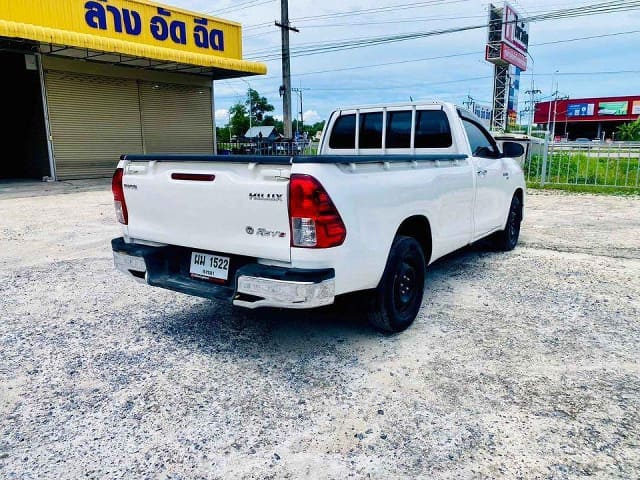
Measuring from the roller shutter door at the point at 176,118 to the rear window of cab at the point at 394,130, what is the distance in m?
16.0

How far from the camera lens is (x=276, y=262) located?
3176mm

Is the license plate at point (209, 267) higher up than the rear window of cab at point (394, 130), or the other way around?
the rear window of cab at point (394, 130)

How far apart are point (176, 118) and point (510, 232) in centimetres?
1726

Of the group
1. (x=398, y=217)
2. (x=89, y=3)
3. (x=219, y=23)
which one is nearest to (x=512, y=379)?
(x=398, y=217)

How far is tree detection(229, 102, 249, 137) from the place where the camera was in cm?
8744

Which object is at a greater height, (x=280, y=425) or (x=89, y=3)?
(x=89, y=3)

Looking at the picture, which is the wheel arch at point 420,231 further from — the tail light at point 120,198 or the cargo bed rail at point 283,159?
the tail light at point 120,198

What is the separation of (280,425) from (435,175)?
244 centimetres

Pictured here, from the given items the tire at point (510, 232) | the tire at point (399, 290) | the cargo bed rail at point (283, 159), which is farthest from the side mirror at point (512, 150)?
the tire at point (399, 290)

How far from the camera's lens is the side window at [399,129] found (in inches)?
210

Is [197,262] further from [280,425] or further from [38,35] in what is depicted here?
[38,35]

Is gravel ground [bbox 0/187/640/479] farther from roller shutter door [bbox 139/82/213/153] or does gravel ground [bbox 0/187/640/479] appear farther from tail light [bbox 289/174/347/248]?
roller shutter door [bbox 139/82/213/153]

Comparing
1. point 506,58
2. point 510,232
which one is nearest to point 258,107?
point 506,58

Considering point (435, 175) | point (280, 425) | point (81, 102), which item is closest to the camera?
point (280, 425)
